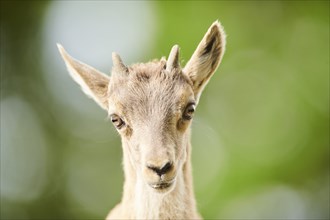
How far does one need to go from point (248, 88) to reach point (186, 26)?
278 cm

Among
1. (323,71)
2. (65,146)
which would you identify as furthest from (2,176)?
(323,71)

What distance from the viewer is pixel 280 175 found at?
1409 cm

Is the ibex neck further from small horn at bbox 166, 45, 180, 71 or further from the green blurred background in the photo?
the green blurred background

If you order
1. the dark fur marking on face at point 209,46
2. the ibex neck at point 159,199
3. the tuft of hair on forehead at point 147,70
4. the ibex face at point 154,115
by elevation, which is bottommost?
the ibex neck at point 159,199

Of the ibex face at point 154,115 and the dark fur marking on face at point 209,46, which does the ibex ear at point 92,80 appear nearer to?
the ibex face at point 154,115

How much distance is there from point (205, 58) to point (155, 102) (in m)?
0.69

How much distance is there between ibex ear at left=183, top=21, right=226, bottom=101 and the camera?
5645 mm

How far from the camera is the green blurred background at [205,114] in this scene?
13891 millimetres

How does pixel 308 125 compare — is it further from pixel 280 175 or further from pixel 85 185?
pixel 85 185

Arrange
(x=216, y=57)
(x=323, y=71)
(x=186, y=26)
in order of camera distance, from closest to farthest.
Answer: (x=216, y=57)
(x=186, y=26)
(x=323, y=71)

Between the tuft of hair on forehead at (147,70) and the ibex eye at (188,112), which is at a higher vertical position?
the tuft of hair on forehead at (147,70)

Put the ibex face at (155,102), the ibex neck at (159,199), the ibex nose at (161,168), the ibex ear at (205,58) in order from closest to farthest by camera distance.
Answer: the ibex nose at (161,168) → the ibex face at (155,102) → the ibex neck at (159,199) → the ibex ear at (205,58)

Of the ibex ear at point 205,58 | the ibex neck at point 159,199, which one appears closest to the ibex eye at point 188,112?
the ibex ear at point 205,58

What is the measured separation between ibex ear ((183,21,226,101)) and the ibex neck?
1.91 feet
